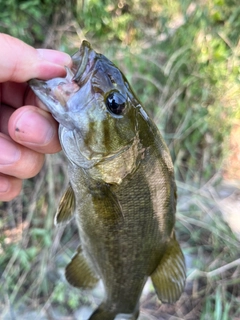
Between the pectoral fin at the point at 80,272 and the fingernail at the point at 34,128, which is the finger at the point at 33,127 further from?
the pectoral fin at the point at 80,272

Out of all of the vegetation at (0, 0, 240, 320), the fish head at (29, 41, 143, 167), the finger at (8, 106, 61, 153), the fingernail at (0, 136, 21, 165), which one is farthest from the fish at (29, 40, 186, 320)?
the vegetation at (0, 0, 240, 320)

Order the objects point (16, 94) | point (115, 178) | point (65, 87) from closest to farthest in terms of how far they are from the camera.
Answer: point (65, 87), point (115, 178), point (16, 94)

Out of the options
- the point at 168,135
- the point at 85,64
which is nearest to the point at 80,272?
the point at 85,64

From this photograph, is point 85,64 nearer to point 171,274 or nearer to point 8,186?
→ point 8,186

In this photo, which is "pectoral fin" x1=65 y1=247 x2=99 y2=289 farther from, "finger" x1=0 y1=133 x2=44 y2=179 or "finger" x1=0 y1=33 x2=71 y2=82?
"finger" x1=0 y1=33 x2=71 y2=82

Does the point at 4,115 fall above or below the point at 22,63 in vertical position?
below

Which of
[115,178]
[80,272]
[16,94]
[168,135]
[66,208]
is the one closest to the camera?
[115,178]

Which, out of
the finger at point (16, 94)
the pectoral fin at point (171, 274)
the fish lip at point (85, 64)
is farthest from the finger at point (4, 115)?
the pectoral fin at point (171, 274)
